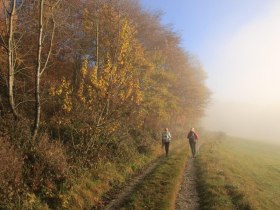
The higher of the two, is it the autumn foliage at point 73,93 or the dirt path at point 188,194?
the autumn foliage at point 73,93

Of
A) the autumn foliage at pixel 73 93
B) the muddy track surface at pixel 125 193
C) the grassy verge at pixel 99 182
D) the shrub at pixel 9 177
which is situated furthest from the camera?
the autumn foliage at pixel 73 93

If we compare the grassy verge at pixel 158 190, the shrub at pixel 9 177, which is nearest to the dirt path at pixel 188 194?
the grassy verge at pixel 158 190

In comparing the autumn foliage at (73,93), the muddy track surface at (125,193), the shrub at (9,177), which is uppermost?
the autumn foliage at (73,93)

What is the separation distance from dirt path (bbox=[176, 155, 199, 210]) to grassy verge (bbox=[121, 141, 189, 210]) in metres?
0.26

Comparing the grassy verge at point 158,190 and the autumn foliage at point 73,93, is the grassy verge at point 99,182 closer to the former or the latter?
the autumn foliage at point 73,93

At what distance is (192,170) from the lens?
21141 millimetres

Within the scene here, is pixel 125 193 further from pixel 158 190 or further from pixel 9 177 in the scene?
pixel 9 177

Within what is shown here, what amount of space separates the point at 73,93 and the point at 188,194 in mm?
10420

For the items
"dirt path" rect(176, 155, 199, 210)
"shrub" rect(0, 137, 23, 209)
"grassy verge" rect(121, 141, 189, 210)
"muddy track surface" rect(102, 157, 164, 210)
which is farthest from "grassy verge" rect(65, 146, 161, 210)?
"dirt path" rect(176, 155, 199, 210)

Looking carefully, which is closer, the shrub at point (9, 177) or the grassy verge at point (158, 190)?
the shrub at point (9, 177)

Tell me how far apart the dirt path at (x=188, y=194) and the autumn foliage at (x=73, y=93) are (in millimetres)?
4207

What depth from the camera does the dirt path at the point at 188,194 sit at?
13375 mm

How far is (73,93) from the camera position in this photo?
21.5m

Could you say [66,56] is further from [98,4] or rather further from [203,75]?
[203,75]
